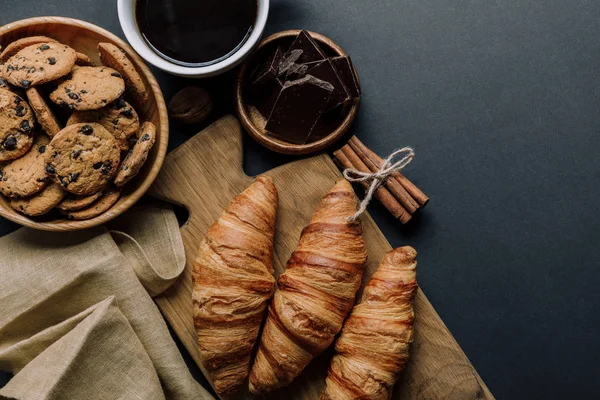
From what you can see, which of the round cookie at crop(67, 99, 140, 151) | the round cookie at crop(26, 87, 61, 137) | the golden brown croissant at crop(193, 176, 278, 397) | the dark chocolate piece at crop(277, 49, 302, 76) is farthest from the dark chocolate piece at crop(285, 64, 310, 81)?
the round cookie at crop(26, 87, 61, 137)

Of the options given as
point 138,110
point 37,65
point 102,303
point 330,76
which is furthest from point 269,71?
point 102,303

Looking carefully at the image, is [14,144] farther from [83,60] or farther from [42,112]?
[83,60]

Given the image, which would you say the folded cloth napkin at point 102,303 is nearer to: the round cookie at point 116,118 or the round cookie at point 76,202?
the round cookie at point 76,202

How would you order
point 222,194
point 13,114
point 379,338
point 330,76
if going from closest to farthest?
point 13,114
point 379,338
point 330,76
point 222,194

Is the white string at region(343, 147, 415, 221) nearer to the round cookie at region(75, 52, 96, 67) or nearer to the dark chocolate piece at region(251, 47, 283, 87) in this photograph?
the dark chocolate piece at region(251, 47, 283, 87)

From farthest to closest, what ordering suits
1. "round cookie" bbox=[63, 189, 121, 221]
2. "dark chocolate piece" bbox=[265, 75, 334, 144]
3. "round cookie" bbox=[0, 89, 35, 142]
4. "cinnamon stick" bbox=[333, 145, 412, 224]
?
"cinnamon stick" bbox=[333, 145, 412, 224], "dark chocolate piece" bbox=[265, 75, 334, 144], "round cookie" bbox=[63, 189, 121, 221], "round cookie" bbox=[0, 89, 35, 142]

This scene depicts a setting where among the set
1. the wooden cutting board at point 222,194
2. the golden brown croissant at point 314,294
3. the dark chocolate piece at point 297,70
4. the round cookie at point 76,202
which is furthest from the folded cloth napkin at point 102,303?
the dark chocolate piece at point 297,70

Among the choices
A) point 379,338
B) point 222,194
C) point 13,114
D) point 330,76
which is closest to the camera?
point 13,114
